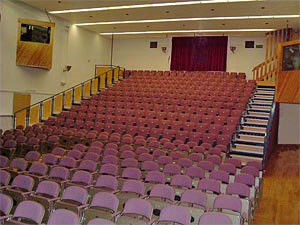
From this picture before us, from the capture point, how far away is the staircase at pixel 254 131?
30.1 feet

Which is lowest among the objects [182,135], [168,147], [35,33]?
[168,147]

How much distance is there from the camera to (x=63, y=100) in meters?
14.4

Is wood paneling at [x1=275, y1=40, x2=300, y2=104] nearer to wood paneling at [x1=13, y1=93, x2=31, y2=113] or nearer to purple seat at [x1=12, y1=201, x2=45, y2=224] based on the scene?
purple seat at [x1=12, y1=201, x2=45, y2=224]

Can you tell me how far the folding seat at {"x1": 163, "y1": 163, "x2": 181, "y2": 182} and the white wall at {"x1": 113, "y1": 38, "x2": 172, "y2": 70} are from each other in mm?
12681

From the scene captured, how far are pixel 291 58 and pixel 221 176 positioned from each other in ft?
13.7

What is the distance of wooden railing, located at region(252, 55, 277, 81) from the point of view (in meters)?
15.0

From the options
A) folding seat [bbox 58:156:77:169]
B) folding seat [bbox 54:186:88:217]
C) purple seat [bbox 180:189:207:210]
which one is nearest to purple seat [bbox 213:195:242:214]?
purple seat [bbox 180:189:207:210]

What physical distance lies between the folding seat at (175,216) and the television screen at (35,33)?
33.3 ft

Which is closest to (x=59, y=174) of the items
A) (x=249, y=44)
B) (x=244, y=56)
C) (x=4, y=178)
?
(x=4, y=178)

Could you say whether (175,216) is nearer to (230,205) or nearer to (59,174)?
(230,205)

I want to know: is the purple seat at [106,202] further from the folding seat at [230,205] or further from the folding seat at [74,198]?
the folding seat at [230,205]

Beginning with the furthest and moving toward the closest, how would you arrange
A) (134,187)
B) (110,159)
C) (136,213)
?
(110,159) < (134,187) < (136,213)

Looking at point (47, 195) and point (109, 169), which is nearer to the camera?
point (47, 195)

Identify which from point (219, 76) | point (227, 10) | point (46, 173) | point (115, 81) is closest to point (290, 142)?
point (219, 76)
